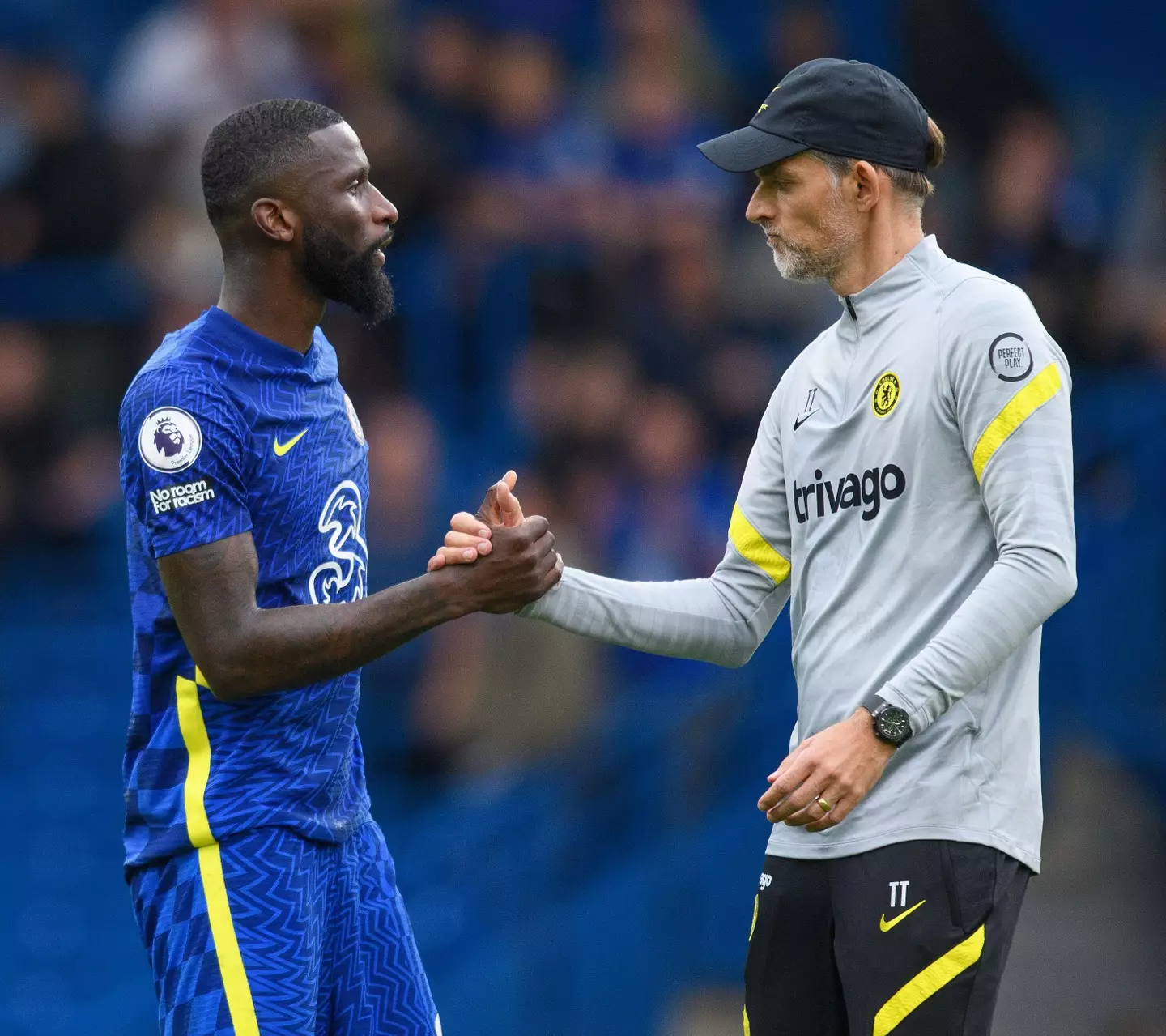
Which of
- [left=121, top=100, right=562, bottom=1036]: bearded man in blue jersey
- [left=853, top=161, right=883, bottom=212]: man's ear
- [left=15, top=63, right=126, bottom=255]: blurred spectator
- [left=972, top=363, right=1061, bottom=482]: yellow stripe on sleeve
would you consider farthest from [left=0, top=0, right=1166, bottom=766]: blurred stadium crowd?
[left=972, top=363, right=1061, bottom=482]: yellow stripe on sleeve

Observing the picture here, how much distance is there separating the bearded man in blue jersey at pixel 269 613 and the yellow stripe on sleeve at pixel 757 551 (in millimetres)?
491

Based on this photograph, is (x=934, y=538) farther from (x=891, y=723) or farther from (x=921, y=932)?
(x=921, y=932)

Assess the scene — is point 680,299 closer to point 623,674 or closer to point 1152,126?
point 623,674

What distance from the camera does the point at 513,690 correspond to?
26.3 ft

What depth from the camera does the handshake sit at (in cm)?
358

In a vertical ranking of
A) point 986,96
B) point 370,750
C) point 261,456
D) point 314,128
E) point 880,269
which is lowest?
point 370,750

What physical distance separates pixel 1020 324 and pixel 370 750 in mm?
5722

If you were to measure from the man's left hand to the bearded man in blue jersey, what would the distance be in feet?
2.55

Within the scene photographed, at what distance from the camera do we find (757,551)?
13.0ft

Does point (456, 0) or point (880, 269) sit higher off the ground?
point (456, 0)

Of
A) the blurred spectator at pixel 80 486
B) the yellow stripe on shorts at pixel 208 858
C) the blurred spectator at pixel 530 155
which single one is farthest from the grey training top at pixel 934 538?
the blurred spectator at pixel 80 486

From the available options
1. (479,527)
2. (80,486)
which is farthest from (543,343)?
(479,527)

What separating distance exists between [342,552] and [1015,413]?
1435 mm

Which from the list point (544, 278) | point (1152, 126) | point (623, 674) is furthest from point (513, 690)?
point (1152, 126)
